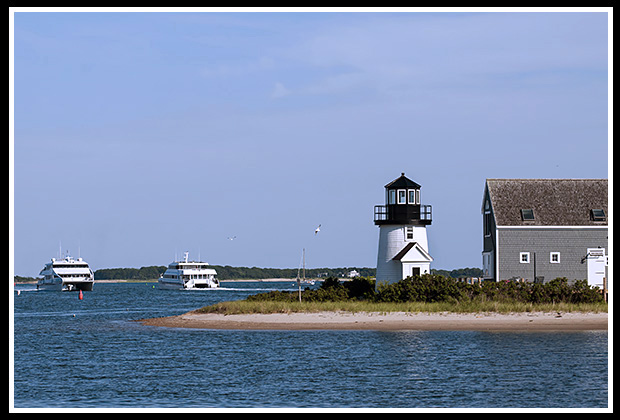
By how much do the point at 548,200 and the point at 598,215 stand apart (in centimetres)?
336

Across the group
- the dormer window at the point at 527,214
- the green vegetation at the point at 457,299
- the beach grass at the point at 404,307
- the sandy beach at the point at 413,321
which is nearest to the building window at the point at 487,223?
the dormer window at the point at 527,214

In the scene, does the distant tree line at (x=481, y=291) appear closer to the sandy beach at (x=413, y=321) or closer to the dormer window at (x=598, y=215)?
the sandy beach at (x=413, y=321)

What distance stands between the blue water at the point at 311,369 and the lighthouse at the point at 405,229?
852cm

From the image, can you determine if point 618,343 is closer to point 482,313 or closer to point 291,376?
point 291,376

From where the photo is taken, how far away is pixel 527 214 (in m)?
59.8

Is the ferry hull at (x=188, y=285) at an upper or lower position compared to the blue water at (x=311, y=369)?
upper

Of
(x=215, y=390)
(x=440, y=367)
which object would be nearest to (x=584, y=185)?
(x=440, y=367)

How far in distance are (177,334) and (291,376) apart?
1818 cm

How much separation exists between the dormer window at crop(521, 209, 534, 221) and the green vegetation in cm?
477

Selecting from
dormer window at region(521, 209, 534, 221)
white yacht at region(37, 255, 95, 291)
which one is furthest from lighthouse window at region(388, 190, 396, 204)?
white yacht at region(37, 255, 95, 291)

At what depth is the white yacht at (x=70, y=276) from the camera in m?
148

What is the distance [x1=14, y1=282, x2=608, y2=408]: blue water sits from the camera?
29.5m

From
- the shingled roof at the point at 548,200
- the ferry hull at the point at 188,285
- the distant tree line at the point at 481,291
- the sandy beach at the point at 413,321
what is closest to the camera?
the sandy beach at the point at 413,321

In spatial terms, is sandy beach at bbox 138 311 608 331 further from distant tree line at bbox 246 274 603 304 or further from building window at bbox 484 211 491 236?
building window at bbox 484 211 491 236
